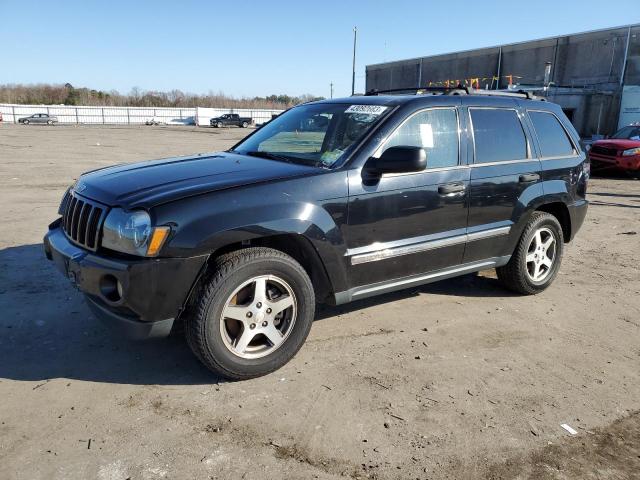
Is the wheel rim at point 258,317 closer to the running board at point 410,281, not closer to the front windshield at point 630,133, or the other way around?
the running board at point 410,281

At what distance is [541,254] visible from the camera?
5.17 m

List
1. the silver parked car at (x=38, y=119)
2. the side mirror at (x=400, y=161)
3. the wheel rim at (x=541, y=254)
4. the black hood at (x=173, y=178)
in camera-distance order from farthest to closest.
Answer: the silver parked car at (x=38, y=119) < the wheel rim at (x=541, y=254) < the side mirror at (x=400, y=161) < the black hood at (x=173, y=178)

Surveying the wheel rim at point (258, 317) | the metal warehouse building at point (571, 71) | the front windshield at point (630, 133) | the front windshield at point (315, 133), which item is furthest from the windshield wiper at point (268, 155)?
the metal warehouse building at point (571, 71)

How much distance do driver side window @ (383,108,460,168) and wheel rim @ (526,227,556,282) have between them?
4.71 feet

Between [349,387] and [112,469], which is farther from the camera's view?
[349,387]

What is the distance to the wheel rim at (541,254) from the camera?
5.09 meters

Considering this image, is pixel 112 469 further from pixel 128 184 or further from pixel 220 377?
pixel 128 184

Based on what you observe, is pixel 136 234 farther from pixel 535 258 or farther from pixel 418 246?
pixel 535 258

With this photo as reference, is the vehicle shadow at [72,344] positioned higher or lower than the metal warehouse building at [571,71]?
lower

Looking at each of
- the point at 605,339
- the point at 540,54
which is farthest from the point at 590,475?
the point at 540,54

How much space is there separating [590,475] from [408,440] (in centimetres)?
91

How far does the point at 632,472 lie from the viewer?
264 centimetres

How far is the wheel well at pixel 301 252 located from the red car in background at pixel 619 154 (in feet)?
46.7

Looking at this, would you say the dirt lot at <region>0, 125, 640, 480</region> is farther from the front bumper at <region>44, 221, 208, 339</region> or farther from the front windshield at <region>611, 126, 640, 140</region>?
the front windshield at <region>611, 126, 640, 140</region>
